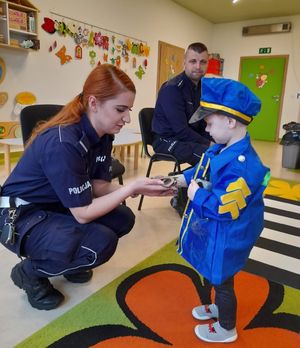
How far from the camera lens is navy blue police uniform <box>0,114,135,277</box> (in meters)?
1.17

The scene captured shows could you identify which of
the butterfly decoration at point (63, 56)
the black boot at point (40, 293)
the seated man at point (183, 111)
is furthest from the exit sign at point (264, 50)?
the black boot at point (40, 293)

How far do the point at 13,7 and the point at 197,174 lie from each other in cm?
343

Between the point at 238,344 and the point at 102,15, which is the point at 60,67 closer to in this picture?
the point at 102,15

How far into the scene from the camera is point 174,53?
6.38 metres

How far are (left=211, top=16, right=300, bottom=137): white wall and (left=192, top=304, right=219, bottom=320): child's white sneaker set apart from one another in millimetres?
6432

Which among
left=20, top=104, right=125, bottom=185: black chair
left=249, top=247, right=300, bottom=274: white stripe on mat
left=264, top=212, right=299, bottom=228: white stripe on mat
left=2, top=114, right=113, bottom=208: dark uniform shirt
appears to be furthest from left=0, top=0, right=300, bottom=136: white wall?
left=249, top=247, right=300, bottom=274: white stripe on mat

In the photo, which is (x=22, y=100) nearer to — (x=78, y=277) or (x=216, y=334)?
(x=78, y=277)

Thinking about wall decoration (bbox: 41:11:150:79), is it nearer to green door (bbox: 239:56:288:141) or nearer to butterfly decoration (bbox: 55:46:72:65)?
butterfly decoration (bbox: 55:46:72:65)

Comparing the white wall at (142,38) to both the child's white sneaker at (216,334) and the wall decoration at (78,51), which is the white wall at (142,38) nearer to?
the wall decoration at (78,51)

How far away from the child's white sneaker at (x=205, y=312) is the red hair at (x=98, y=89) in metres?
0.95

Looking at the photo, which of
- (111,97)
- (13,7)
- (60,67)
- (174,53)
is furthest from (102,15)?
(111,97)

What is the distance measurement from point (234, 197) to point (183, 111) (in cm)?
140

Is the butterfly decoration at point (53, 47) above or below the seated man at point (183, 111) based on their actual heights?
above

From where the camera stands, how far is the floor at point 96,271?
125 cm
